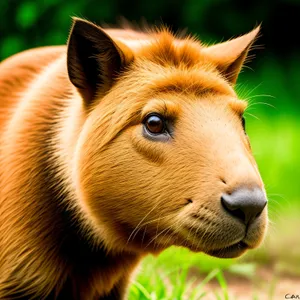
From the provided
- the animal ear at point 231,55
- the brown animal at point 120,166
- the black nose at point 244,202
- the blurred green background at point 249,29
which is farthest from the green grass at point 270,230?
the black nose at point 244,202

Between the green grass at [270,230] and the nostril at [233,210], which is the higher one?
the nostril at [233,210]

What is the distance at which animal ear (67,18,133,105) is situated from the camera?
375 cm

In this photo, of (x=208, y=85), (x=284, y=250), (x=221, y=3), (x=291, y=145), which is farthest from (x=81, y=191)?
(x=221, y=3)

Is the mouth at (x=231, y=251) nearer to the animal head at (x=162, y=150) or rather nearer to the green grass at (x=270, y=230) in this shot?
the animal head at (x=162, y=150)

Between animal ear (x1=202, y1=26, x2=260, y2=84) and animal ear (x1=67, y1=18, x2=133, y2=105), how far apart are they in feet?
1.58

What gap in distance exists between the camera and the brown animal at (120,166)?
3463 mm

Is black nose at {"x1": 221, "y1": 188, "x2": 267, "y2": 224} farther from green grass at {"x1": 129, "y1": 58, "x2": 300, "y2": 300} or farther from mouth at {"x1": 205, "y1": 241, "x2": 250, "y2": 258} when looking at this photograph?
green grass at {"x1": 129, "y1": 58, "x2": 300, "y2": 300}

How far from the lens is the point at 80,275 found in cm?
398

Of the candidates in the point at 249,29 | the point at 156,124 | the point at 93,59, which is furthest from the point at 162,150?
the point at 249,29

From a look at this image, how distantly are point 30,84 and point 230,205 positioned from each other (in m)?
1.62

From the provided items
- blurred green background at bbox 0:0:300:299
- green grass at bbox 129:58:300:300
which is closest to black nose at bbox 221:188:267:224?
green grass at bbox 129:58:300:300

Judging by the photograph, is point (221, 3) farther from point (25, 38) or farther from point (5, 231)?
point (5, 231)

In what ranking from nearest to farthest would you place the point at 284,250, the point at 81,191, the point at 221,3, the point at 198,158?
1. the point at 198,158
2. the point at 81,191
3. the point at 284,250
4. the point at 221,3

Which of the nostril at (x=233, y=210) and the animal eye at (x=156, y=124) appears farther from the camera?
the animal eye at (x=156, y=124)
